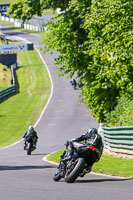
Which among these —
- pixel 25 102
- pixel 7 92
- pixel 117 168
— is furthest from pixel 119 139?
pixel 7 92

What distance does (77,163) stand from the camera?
406 inches

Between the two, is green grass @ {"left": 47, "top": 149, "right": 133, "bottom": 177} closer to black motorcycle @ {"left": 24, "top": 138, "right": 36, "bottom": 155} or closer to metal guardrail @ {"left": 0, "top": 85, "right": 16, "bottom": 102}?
black motorcycle @ {"left": 24, "top": 138, "right": 36, "bottom": 155}

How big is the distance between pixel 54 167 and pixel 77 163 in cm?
519

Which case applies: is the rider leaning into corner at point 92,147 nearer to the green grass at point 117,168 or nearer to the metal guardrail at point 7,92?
the green grass at point 117,168

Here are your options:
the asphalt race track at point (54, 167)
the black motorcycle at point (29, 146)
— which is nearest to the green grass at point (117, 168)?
the asphalt race track at point (54, 167)

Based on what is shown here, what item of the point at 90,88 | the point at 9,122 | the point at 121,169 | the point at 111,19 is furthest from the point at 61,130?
the point at 121,169

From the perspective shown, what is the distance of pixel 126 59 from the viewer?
16703 millimetres

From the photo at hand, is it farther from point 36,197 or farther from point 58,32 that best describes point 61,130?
point 36,197

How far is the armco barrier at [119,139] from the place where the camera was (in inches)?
687

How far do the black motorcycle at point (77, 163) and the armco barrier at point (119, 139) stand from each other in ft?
21.7

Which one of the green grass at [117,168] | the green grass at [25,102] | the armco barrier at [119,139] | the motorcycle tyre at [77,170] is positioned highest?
the motorcycle tyre at [77,170]

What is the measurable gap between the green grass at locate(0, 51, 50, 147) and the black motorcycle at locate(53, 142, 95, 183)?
20949 millimetres

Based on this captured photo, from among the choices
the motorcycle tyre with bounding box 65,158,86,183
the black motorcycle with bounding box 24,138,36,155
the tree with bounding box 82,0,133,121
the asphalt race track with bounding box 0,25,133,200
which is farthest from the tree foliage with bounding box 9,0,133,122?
the motorcycle tyre with bounding box 65,158,86,183

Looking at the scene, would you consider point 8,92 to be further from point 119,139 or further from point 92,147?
point 92,147
